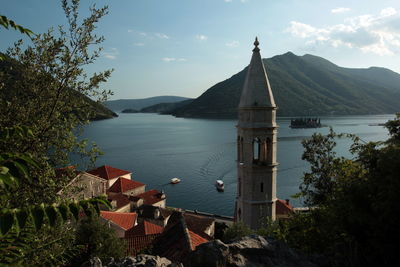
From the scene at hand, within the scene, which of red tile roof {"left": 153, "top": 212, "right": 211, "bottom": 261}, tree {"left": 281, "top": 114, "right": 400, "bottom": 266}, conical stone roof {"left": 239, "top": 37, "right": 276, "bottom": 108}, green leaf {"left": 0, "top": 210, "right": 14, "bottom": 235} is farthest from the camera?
conical stone roof {"left": 239, "top": 37, "right": 276, "bottom": 108}

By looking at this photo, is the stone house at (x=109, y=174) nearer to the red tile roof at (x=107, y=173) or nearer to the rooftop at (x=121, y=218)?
the red tile roof at (x=107, y=173)

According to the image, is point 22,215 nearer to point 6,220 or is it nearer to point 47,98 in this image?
point 6,220

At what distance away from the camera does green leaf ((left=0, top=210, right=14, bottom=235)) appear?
2295 mm

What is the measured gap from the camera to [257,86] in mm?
14703

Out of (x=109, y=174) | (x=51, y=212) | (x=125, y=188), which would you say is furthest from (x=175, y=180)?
(x=51, y=212)

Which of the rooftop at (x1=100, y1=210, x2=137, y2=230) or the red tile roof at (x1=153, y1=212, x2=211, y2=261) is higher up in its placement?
the red tile roof at (x1=153, y1=212, x2=211, y2=261)

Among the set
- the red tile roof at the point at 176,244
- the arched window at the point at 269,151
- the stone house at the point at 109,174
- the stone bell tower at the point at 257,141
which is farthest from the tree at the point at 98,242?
the stone house at the point at 109,174

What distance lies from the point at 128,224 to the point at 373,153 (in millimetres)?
19194

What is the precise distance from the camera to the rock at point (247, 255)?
4.98m

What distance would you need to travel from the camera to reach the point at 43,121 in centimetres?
602

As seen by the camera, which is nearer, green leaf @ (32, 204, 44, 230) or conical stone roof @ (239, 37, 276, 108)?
green leaf @ (32, 204, 44, 230)

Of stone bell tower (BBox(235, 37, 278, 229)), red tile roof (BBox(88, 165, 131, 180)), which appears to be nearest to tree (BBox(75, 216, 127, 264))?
stone bell tower (BBox(235, 37, 278, 229))

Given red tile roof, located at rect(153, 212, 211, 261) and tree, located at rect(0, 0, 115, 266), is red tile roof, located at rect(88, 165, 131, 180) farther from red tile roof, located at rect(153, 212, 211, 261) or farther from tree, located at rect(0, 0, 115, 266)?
tree, located at rect(0, 0, 115, 266)

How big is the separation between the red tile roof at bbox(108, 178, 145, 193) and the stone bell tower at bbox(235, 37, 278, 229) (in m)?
23.8
